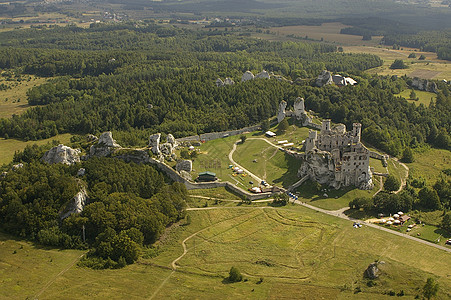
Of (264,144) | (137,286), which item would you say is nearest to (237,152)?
(264,144)

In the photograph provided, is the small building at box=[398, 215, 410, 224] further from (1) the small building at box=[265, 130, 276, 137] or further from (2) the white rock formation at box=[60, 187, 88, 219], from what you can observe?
(2) the white rock formation at box=[60, 187, 88, 219]

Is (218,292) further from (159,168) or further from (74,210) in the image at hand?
(159,168)

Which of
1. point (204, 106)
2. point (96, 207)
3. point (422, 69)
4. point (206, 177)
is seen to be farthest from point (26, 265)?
point (422, 69)

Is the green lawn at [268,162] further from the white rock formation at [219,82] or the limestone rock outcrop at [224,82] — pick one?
Answer: the limestone rock outcrop at [224,82]

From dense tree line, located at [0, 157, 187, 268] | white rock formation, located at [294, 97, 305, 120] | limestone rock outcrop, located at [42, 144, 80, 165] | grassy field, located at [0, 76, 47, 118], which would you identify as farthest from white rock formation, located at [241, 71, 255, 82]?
limestone rock outcrop, located at [42, 144, 80, 165]

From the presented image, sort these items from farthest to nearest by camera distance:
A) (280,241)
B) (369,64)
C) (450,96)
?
(369,64), (450,96), (280,241)
